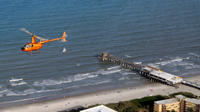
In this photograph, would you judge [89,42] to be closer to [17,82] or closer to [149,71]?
[149,71]

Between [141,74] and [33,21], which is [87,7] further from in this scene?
[141,74]

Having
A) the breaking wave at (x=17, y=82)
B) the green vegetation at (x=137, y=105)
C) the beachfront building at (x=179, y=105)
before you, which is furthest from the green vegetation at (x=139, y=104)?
the breaking wave at (x=17, y=82)

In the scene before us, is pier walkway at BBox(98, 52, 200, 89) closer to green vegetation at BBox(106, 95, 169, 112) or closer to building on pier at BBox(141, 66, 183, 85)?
building on pier at BBox(141, 66, 183, 85)

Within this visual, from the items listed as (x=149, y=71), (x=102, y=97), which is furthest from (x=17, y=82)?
(x=149, y=71)

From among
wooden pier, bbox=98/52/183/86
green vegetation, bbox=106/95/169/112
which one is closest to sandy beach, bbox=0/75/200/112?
wooden pier, bbox=98/52/183/86

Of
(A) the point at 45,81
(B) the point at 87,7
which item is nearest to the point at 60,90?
(A) the point at 45,81

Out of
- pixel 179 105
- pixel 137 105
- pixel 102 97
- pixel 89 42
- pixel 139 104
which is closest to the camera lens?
pixel 179 105

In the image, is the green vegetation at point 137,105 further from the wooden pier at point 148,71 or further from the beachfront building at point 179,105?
the wooden pier at point 148,71
